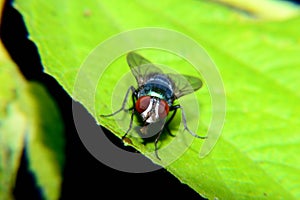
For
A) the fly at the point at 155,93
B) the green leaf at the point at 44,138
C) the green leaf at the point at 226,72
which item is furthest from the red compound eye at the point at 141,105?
the green leaf at the point at 44,138

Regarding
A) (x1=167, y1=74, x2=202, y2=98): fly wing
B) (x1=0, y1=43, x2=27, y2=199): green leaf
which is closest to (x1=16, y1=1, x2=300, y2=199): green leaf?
(x1=167, y1=74, x2=202, y2=98): fly wing

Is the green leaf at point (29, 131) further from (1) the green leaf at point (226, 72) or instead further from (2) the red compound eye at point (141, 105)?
(2) the red compound eye at point (141, 105)

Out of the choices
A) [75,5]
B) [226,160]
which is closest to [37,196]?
[226,160]

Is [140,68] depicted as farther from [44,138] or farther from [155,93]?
[44,138]

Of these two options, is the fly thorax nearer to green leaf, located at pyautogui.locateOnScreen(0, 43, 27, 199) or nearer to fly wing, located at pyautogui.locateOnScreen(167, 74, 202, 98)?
fly wing, located at pyautogui.locateOnScreen(167, 74, 202, 98)

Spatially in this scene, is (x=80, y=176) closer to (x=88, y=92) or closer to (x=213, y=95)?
(x=88, y=92)

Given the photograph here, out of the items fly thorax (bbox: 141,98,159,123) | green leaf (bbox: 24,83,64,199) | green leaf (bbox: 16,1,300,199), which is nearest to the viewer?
green leaf (bbox: 16,1,300,199)
